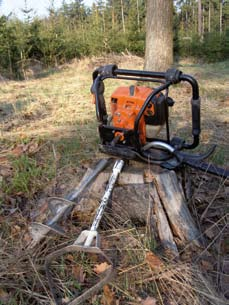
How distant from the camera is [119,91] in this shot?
6.35 feet

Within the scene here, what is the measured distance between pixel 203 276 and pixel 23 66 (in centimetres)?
761

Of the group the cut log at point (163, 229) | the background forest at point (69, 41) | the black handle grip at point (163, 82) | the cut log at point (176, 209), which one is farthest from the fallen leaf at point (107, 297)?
the background forest at point (69, 41)

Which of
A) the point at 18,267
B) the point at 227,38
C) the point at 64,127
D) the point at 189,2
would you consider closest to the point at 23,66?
the point at 64,127

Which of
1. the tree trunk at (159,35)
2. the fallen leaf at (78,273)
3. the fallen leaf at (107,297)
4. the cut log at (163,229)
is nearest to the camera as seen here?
the fallen leaf at (107,297)

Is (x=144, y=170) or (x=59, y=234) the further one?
(x=144, y=170)

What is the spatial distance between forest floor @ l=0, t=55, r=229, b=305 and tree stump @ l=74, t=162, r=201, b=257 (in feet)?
0.27

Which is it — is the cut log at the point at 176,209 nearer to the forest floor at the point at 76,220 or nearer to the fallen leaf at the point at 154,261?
the forest floor at the point at 76,220

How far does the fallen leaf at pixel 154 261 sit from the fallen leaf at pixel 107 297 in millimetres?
245

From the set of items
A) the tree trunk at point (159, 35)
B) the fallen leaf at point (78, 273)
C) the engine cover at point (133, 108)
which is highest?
the tree trunk at point (159, 35)

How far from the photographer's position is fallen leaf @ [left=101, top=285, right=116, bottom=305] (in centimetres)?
147

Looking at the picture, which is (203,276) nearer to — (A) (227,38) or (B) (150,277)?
(B) (150,277)

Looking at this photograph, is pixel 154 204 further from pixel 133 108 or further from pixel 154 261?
pixel 133 108

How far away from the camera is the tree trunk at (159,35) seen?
17.7 feet

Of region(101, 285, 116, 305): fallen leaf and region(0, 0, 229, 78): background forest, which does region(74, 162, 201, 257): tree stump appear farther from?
region(0, 0, 229, 78): background forest
